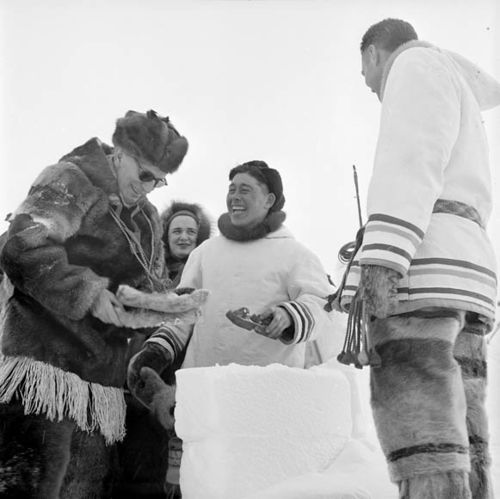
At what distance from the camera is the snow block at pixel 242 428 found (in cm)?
217

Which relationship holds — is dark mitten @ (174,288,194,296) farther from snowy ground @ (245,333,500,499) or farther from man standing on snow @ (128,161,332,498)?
snowy ground @ (245,333,500,499)

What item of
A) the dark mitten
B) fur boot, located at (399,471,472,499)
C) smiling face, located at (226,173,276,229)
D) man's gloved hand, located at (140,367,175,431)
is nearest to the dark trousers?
fur boot, located at (399,471,472,499)

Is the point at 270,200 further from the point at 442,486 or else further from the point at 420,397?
the point at 442,486

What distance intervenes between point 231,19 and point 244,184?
3.14ft

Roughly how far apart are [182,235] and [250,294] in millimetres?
793

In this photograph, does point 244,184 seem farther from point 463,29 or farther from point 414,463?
point 414,463

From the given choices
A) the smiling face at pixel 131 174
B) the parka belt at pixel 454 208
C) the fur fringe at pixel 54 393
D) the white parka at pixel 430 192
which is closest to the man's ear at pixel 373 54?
the white parka at pixel 430 192

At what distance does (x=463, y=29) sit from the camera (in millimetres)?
2990

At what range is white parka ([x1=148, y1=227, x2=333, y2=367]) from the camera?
2.59 meters

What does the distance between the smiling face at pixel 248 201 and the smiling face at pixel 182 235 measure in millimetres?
551

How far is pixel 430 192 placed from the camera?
159cm

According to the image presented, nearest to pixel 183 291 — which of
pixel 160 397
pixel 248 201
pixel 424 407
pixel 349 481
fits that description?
pixel 160 397

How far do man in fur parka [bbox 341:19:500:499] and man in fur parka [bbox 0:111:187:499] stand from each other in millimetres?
839

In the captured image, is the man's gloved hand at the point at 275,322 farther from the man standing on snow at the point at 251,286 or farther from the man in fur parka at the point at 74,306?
the man in fur parka at the point at 74,306
